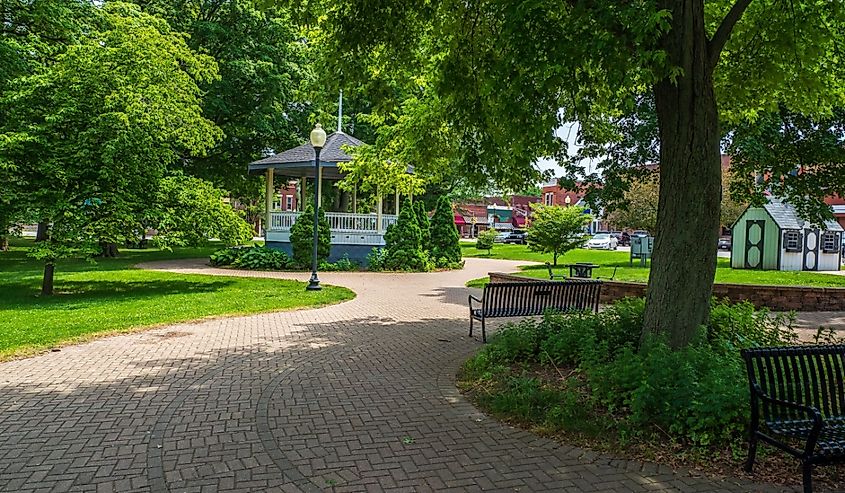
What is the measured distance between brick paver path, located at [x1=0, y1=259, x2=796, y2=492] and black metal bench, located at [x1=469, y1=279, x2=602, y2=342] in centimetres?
70

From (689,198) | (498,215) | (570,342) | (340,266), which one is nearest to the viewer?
(689,198)

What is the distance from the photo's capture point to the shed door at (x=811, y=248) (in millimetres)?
22953

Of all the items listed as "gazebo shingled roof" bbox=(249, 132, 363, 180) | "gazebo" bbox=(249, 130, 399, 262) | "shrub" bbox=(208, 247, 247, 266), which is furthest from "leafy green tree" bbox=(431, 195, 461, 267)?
"shrub" bbox=(208, 247, 247, 266)

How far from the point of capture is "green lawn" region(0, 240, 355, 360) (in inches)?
358

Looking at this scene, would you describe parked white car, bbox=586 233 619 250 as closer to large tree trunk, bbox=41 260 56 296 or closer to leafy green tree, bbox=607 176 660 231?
leafy green tree, bbox=607 176 660 231

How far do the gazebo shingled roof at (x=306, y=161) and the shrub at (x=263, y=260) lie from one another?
3619mm

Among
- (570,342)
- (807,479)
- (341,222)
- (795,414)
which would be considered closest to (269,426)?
(570,342)

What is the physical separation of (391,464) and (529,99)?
3.47 meters

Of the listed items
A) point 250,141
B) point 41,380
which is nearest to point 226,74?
point 250,141

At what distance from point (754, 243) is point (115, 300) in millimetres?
23160

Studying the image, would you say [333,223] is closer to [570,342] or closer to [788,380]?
[570,342]

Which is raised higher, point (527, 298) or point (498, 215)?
point (498, 215)

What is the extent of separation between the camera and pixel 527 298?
8992mm

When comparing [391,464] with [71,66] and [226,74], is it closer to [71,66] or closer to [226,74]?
[71,66]
